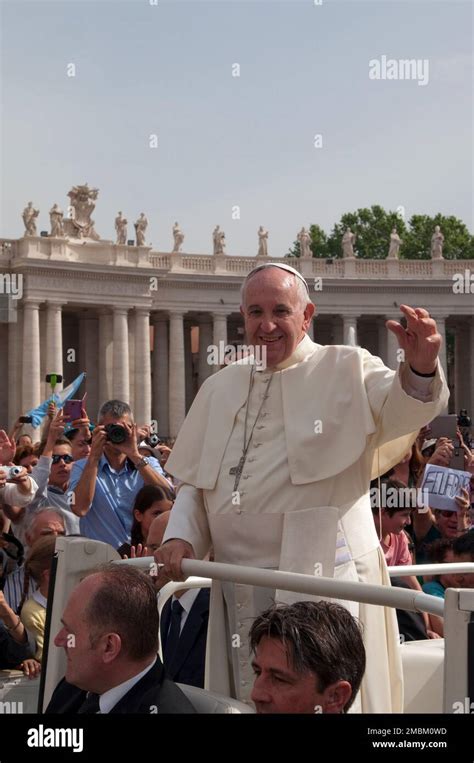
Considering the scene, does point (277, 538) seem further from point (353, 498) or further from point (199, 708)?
point (199, 708)

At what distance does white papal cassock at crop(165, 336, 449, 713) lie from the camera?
5398 mm

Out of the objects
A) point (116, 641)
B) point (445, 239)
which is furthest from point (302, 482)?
point (445, 239)

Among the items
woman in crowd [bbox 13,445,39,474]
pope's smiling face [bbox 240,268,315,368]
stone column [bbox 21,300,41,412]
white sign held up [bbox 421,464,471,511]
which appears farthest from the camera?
stone column [bbox 21,300,41,412]

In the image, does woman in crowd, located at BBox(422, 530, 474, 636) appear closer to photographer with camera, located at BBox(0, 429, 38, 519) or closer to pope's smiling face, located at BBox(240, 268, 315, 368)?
pope's smiling face, located at BBox(240, 268, 315, 368)

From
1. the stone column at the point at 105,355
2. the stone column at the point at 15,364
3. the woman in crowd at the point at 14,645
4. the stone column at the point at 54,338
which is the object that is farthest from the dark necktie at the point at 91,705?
the stone column at the point at 105,355

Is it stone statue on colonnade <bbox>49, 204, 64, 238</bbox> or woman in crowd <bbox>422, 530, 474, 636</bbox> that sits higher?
stone statue on colonnade <bbox>49, 204, 64, 238</bbox>

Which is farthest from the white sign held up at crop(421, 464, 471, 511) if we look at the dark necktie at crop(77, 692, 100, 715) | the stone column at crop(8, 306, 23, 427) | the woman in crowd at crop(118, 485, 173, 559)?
the stone column at crop(8, 306, 23, 427)

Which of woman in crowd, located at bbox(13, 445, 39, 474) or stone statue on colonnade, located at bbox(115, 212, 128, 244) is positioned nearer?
woman in crowd, located at bbox(13, 445, 39, 474)

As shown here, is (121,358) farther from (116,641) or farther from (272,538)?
(116,641)

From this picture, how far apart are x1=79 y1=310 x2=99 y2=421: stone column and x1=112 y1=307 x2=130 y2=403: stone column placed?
1776 mm

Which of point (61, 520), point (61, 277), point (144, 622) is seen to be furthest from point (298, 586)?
point (61, 277)

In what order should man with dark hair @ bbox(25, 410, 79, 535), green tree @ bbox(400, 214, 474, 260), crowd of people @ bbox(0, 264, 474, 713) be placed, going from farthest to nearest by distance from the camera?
green tree @ bbox(400, 214, 474, 260)
man with dark hair @ bbox(25, 410, 79, 535)
crowd of people @ bbox(0, 264, 474, 713)

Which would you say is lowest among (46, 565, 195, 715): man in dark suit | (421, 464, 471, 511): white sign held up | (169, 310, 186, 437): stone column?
(169, 310, 186, 437): stone column

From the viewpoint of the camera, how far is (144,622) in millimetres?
4461
